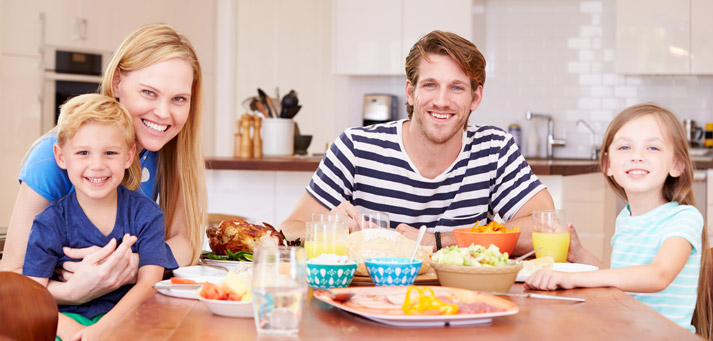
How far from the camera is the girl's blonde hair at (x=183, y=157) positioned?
6.11 feet

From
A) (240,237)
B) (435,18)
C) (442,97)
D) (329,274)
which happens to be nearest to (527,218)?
(442,97)

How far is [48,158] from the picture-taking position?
1.69 m

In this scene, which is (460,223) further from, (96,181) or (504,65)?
(504,65)

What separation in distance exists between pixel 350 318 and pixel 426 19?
15.5ft

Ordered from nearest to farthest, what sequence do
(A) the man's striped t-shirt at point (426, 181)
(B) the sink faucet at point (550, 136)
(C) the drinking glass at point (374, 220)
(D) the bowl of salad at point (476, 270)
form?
(D) the bowl of salad at point (476, 270) < (C) the drinking glass at point (374, 220) < (A) the man's striped t-shirt at point (426, 181) < (B) the sink faucet at point (550, 136)

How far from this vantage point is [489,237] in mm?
1679

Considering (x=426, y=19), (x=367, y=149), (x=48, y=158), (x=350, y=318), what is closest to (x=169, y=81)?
(x=48, y=158)

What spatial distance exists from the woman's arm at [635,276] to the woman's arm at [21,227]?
105 cm

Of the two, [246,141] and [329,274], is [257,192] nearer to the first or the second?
[246,141]

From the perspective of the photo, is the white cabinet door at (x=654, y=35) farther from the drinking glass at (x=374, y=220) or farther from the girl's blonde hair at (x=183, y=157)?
the drinking glass at (x=374, y=220)

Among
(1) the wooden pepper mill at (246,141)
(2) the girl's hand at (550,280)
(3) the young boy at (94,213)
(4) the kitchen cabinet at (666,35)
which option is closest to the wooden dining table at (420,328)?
(2) the girl's hand at (550,280)

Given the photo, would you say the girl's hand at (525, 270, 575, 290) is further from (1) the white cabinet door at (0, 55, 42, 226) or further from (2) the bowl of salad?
(1) the white cabinet door at (0, 55, 42, 226)


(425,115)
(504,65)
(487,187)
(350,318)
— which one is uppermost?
(504,65)

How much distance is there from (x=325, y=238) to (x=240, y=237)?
346 millimetres
